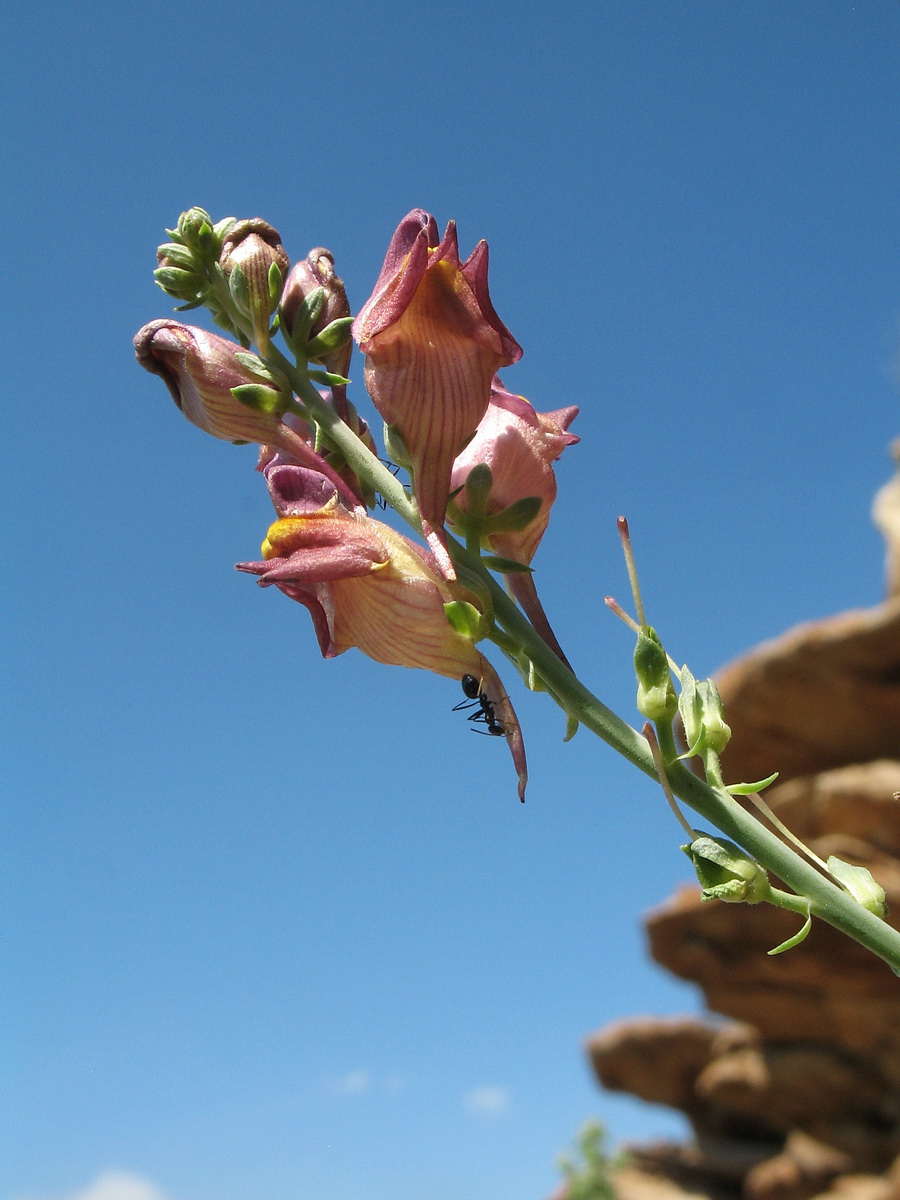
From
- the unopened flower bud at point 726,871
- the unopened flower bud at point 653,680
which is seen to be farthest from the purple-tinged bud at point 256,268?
the unopened flower bud at point 726,871

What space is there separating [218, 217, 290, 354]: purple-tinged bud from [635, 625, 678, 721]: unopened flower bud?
2.06 feet

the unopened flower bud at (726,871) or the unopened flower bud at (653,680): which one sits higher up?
the unopened flower bud at (653,680)

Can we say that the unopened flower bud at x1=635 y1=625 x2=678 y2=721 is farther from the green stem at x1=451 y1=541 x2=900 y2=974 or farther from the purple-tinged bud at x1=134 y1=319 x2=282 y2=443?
the purple-tinged bud at x1=134 y1=319 x2=282 y2=443

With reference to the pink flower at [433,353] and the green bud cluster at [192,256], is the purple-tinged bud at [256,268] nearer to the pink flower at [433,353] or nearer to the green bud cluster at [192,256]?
the green bud cluster at [192,256]

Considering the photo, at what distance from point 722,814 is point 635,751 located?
10 cm

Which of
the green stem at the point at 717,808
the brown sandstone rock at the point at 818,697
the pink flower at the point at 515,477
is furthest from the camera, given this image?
the brown sandstone rock at the point at 818,697

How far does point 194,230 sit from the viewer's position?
1.36m

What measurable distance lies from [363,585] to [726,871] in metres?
0.51

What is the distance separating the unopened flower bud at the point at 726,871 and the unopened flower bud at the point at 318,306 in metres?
0.77

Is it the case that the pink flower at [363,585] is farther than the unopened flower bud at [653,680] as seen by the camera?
Yes

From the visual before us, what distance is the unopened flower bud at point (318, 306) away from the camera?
133cm

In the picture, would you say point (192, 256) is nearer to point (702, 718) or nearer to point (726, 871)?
point (702, 718)

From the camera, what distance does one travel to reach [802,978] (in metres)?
13.3

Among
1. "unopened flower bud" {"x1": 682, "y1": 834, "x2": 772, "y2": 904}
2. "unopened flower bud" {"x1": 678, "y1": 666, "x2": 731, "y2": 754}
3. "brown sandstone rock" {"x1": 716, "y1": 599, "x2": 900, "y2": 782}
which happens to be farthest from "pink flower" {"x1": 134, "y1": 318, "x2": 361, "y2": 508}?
"brown sandstone rock" {"x1": 716, "y1": 599, "x2": 900, "y2": 782}
